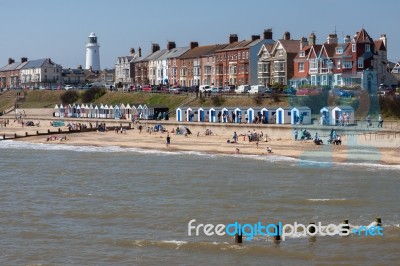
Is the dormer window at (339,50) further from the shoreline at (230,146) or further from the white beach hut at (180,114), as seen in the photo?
the shoreline at (230,146)

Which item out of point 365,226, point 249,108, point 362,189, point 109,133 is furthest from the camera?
point 109,133

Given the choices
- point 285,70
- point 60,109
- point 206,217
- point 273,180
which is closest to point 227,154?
point 273,180

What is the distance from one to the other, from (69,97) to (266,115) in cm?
4790

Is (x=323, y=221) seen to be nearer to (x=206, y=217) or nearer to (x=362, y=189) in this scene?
(x=206, y=217)

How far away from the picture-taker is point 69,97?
95.9m

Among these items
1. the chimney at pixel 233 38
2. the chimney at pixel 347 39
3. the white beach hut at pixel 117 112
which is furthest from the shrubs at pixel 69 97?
the chimney at pixel 347 39

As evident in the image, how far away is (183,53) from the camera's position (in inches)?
3821

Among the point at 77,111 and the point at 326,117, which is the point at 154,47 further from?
the point at 326,117

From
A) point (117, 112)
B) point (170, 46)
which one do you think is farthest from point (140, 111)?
point (170, 46)

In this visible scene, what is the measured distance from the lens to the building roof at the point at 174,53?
321 feet

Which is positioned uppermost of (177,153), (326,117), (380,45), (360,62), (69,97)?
(380,45)

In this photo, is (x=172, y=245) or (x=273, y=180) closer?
(x=172, y=245)

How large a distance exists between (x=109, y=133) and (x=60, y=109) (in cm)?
2298

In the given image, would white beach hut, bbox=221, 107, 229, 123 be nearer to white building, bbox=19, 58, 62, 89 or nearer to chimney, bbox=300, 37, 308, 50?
chimney, bbox=300, 37, 308, 50
